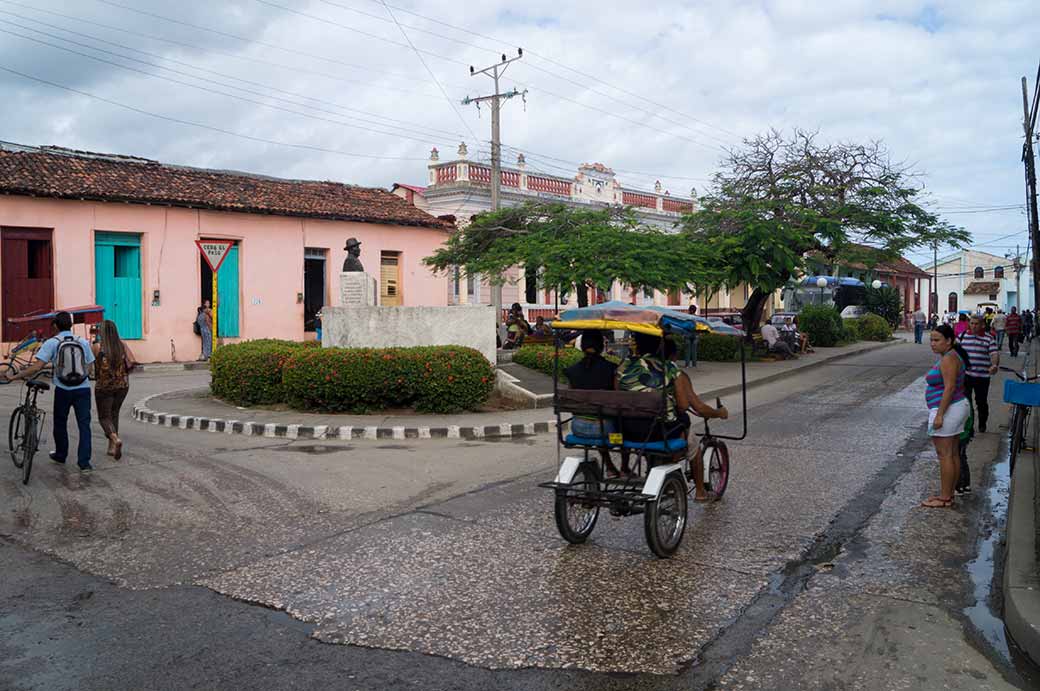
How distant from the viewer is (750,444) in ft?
37.0

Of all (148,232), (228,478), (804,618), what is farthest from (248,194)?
(804,618)

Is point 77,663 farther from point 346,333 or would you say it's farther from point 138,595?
point 346,333

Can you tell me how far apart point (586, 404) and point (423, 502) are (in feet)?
7.57

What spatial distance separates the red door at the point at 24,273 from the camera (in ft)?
72.5

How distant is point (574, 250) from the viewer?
63.6 feet

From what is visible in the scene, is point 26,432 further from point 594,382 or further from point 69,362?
point 594,382

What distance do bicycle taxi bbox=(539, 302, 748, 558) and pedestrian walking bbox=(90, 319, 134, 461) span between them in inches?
216

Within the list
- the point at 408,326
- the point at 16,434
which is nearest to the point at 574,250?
the point at 408,326

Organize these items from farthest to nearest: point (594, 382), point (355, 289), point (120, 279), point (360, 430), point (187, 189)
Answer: point (187, 189), point (120, 279), point (355, 289), point (360, 430), point (594, 382)

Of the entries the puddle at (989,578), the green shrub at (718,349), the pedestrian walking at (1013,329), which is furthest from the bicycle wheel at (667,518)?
the pedestrian walking at (1013,329)

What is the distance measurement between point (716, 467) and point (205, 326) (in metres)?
20.5

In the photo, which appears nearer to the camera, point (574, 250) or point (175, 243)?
point (574, 250)

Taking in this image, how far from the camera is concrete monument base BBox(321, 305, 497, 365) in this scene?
1490 cm

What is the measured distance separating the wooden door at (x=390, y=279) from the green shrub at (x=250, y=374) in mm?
16530
